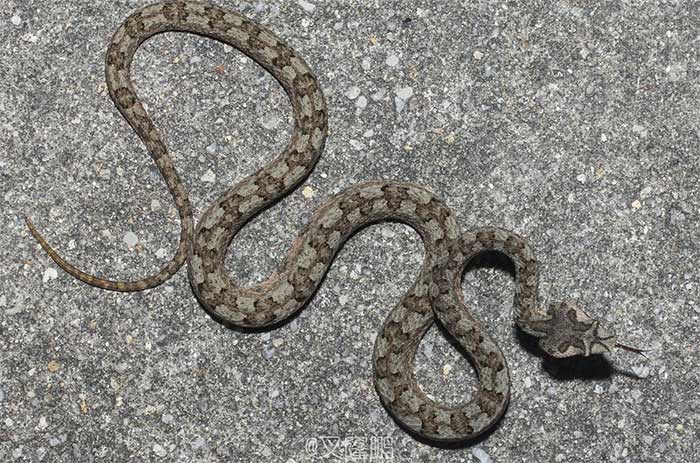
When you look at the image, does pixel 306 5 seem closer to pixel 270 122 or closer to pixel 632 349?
pixel 270 122

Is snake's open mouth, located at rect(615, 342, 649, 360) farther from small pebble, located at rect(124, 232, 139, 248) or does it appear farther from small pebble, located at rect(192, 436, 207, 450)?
small pebble, located at rect(124, 232, 139, 248)

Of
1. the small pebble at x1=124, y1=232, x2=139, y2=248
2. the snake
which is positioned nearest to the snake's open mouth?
the snake

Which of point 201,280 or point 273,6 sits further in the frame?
point 273,6

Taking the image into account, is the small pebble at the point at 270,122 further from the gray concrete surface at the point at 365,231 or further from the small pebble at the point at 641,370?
the small pebble at the point at 641,370

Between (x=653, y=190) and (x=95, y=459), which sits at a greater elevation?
(x=653, y=190)

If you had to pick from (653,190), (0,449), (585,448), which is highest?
(653,190)

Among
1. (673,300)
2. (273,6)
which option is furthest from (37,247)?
(673,300)

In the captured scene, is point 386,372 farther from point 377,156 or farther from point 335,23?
point 335,23
